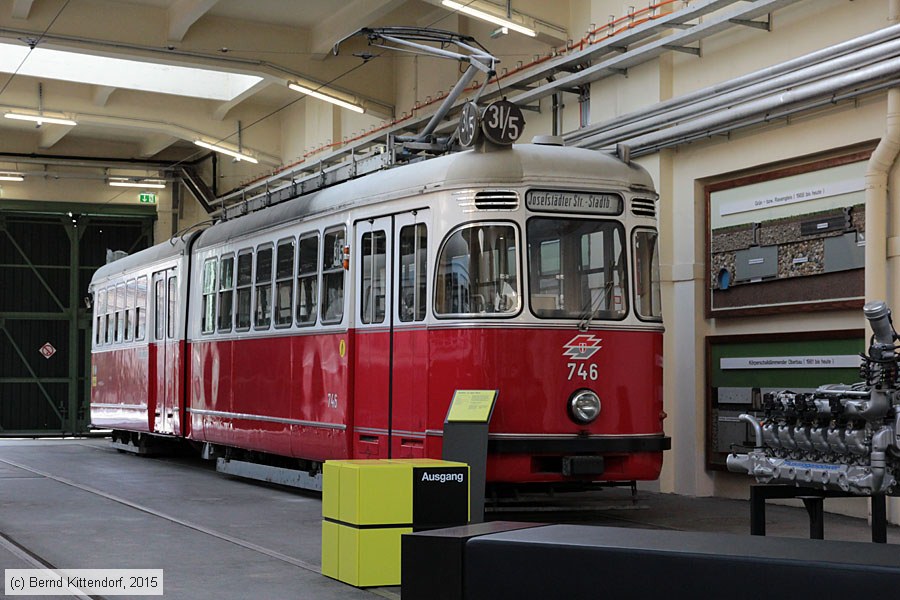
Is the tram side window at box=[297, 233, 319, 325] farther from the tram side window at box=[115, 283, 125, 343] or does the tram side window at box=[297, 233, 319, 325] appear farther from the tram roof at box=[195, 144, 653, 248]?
the tram side window at box=[115, 283, 125, 343]

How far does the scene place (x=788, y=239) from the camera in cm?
1332

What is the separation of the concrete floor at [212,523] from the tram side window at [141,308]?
367cm

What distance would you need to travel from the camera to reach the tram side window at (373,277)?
12570 mm

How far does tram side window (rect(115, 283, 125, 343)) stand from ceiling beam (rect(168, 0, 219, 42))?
15.3ft

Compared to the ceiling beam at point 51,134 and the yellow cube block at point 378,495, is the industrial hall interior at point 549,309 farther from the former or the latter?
the ceiling beam at point 51,134

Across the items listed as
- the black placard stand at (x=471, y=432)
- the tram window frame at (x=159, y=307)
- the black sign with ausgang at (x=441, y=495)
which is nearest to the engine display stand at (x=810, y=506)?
the black sign with ausgang at (x=441, y=495)

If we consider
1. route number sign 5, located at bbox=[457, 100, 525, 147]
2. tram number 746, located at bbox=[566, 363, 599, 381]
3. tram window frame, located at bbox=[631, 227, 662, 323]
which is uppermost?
route number sign 5, located at bbox=[457, 100, 525, 147]

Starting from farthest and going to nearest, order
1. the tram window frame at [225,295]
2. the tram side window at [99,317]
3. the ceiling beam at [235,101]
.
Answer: the tram side window at [99,317] < the ceiling beam at [235,101] < the tram window frame at [225,295]

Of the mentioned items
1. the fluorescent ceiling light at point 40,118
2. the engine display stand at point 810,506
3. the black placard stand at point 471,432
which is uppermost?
the fluorescent ceiling light at point 40,118

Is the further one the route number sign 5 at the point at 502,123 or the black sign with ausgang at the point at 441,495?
the route number sign 5 at the point at 502,123

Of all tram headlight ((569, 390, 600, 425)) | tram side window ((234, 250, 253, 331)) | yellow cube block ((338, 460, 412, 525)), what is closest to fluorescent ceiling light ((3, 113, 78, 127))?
tram side window ((234, 250, 253, 331))

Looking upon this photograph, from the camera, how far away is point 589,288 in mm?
11578

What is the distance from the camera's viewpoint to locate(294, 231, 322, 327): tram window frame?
1397 centimetres

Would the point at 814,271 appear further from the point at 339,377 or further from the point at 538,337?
the point at 339,377
